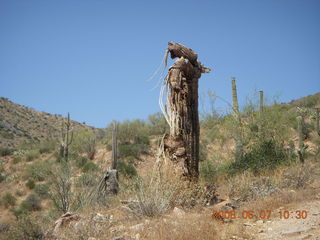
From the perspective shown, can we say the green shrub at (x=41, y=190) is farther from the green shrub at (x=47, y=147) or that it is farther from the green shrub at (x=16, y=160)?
the green shrub at (x=47, y=147)

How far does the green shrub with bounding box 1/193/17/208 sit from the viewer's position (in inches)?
692

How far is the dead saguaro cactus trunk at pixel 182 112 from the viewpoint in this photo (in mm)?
7797

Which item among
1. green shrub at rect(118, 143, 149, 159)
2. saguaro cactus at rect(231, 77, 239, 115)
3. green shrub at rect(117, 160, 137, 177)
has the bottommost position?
green shrub at rect(117, 160, 137, 177)

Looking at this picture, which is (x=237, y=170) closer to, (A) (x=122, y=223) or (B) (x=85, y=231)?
(A) (x=122, y=223)

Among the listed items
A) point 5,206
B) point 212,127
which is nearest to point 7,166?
point 5,206

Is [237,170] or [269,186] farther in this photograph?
[237,170]

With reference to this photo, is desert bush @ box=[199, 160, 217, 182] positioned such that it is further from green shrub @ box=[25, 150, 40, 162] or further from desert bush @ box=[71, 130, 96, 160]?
green shrub @ box=[25, 150, 40, 162]

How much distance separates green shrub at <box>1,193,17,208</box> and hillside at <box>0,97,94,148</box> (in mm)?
17179

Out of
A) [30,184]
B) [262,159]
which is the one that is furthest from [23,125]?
[262,159]

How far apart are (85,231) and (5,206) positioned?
14906 mm

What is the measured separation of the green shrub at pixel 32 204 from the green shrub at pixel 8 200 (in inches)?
47.4

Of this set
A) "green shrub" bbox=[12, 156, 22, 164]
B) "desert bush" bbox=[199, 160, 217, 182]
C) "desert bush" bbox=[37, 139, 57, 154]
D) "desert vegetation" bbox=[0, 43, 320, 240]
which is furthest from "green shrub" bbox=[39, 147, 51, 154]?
"desert bush" bbox=[199, 160, 217, 182]

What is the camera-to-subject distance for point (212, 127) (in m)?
19.2

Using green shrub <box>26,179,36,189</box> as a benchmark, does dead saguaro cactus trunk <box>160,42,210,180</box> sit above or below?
above
